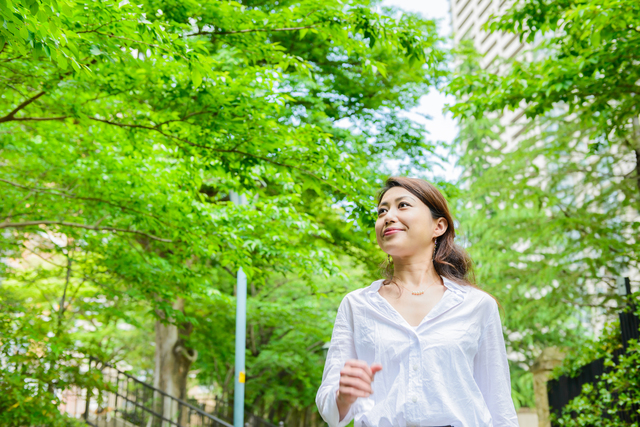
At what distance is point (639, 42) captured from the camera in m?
5.64

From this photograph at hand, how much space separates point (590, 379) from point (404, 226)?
779cm

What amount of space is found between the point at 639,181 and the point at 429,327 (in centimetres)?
872

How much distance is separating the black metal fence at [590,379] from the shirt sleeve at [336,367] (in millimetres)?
5779

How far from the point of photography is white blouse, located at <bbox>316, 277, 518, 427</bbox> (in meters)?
1.67

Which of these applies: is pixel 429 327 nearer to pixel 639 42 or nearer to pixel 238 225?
pixel 639 42

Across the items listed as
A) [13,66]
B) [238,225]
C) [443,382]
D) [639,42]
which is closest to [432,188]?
[443,382]

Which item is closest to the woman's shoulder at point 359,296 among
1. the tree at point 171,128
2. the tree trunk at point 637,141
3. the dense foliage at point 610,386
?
the tree at point 171,128

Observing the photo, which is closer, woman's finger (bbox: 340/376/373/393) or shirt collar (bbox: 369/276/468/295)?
woman's finger (bbox: 340/376/373/393)

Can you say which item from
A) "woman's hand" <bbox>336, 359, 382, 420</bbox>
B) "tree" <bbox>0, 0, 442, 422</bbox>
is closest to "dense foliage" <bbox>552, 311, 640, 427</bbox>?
"tree" <bbox>0, 0, 442, 422</bbox>

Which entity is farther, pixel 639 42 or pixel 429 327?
pixel 639 42

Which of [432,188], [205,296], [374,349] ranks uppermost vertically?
[205,296]

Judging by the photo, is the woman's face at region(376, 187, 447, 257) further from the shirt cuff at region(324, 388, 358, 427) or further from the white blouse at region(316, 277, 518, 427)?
the shirt cuff at region(324, 388, 358, 427)

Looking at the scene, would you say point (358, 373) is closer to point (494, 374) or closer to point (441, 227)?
point (494, 374)

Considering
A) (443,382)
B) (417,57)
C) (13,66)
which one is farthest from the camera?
(417,57)
